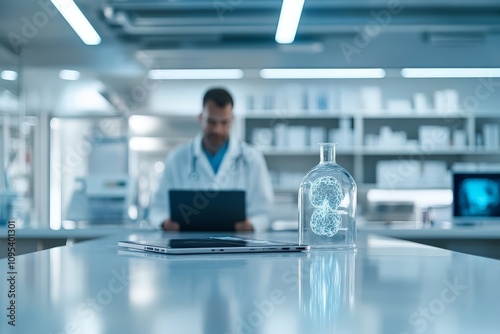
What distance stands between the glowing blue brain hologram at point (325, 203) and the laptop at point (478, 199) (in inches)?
109

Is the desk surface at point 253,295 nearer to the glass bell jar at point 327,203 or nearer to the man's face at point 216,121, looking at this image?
the glass bell jar at point 327,203

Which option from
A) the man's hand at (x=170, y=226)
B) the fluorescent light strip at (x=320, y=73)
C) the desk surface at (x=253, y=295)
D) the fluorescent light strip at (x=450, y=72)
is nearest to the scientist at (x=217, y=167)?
the man's hand at (x=170, y=226)

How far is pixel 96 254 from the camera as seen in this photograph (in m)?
1.65

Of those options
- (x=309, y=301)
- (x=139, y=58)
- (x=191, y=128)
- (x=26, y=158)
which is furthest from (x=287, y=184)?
(x=309, y=301)

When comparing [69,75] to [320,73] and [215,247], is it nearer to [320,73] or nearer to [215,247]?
[320,73]

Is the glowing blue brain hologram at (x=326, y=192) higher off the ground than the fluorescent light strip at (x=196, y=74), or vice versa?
the fluorescent light strip at (x=196, y=74)

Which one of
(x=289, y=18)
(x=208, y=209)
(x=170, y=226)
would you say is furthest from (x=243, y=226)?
(x=289, y=18)

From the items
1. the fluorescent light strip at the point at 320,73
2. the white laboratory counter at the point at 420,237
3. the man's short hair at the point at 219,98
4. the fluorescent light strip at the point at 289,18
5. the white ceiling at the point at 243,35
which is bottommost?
the white laboratory counter at the point at 420,237

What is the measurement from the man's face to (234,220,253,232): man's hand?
32.6 inches

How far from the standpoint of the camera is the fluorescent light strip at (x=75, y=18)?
370cm

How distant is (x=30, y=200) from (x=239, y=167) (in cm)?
586

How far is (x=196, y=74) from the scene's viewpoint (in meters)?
7.35

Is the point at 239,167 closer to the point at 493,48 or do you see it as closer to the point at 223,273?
the point at 223,273

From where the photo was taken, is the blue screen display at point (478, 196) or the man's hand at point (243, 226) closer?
the man's hand at point (243, 226)
